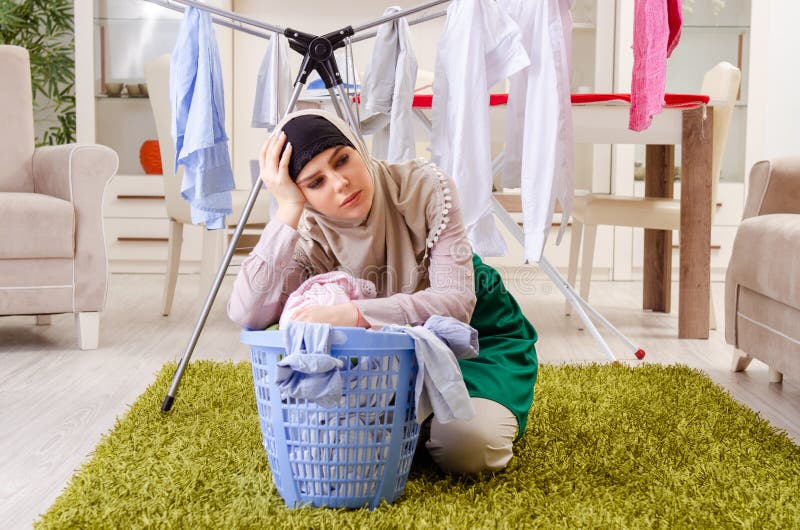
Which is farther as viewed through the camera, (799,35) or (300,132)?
(799,35)

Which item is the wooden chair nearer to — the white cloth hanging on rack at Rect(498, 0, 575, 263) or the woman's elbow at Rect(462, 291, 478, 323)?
the white cloth hanging on rack at Rect(498, 0, 575, 263)

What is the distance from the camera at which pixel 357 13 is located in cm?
510

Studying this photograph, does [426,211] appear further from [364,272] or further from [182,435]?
[182,435]

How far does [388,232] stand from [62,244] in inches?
63.9

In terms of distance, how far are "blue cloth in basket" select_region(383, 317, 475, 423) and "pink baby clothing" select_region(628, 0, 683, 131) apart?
114 centimetres

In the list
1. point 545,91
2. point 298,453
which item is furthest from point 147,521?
point 545,91

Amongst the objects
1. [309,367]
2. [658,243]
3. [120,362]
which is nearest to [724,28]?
[658,243]

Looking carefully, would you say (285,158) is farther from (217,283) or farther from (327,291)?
(217,283)

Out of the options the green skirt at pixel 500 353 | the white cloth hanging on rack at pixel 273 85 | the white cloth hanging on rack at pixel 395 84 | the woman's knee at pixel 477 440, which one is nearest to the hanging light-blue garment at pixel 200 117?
the white cloth hanging on rack at pixel 273 85

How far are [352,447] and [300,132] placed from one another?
0.53 metres

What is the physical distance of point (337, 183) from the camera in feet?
4.82

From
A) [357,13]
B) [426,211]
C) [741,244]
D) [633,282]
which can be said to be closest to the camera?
[426,211]

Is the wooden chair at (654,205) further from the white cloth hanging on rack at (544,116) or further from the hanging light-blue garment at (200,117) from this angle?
the hanging light-blue garment at (200,117)

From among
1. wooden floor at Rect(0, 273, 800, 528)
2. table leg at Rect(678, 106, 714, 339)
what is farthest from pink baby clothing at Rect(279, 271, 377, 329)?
table leg at Rect(678, 106, 714, 339)
